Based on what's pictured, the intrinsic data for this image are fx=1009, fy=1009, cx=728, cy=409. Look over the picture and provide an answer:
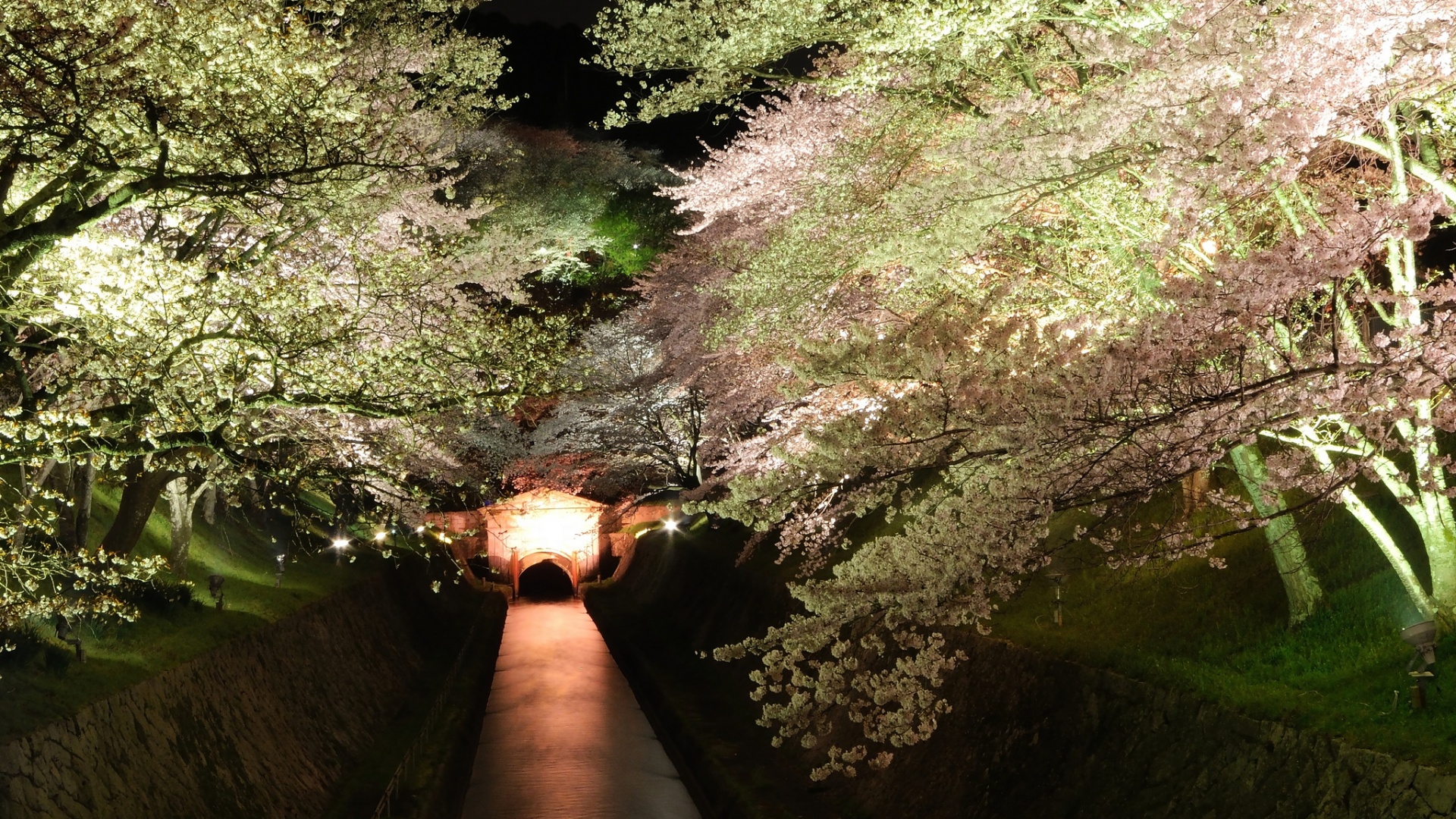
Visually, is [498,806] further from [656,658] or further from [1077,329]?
[1077,329]

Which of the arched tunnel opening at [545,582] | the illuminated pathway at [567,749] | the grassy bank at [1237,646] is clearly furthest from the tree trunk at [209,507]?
the arched tunnel opening at [545,582]

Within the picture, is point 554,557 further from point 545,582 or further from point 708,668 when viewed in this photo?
point 708,668

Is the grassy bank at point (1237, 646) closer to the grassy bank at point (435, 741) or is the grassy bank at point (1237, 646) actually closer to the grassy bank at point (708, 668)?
the grassy bank at point (708, 668)

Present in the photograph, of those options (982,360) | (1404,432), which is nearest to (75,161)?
(982,360)

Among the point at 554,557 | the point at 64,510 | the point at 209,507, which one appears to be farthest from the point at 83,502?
the point at 554,557

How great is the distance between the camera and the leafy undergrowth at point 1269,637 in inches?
300

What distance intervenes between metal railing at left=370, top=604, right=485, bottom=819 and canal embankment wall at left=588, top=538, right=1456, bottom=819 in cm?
477

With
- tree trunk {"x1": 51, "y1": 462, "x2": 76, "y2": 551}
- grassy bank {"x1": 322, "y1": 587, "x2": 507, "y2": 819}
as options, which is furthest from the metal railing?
tree trunk {"x1": 51, "y1": 462, "x2": 76, "y2": 551}

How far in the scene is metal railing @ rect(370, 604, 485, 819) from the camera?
13516 mm

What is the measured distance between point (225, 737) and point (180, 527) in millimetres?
5562

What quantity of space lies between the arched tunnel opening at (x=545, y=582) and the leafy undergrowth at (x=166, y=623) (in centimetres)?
2732

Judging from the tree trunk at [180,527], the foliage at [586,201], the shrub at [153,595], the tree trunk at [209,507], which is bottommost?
the shrub at [153,595]

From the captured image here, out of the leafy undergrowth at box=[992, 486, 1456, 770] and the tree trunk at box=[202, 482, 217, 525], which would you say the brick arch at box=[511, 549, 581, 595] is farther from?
the leafy undergrowth at box=[992, 486, 1456, 770]

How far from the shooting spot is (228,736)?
12.6 m
